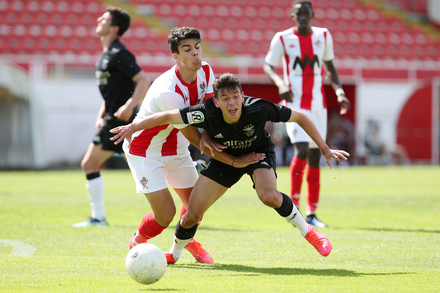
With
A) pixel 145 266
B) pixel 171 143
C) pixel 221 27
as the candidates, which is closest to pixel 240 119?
pixel 171 143

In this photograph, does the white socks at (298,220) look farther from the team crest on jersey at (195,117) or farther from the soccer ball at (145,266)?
the soccer ball at (145,266)

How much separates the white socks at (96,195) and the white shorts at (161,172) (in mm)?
2076

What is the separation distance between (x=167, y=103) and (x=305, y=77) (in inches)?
122

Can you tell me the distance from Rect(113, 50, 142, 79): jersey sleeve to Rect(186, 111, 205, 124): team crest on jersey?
2646mm

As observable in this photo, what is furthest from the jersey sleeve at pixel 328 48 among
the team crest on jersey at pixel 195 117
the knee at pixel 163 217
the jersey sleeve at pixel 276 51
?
the knee at pixel 163 217

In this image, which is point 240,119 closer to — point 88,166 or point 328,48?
point 88,166

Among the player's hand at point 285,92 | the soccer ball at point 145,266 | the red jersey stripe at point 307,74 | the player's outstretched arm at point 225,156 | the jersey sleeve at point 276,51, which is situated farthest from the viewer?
the jersey sleeve at point 276,51

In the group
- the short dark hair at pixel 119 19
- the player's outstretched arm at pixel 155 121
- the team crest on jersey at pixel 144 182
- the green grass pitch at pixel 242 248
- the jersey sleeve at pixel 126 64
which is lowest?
the green grass pitch at pixel 242 248

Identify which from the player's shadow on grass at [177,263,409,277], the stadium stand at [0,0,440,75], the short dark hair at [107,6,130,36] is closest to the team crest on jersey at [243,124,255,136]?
the player's shadow on grass at [177,263,409,277]

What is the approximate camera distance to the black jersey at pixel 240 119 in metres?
4.30

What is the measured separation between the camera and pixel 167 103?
4523 mm

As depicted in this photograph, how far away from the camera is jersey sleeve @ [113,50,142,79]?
265 inches

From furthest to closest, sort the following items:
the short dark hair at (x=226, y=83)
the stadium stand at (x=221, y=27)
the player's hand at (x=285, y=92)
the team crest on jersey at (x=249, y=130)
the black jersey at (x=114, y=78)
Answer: the stadium stand at (x=221, y=27), the black jersey at (x=114, y=78), the player's hand at (x=285, y=92), the team crest on jersey at (x=249, y=130), the short dark hair at (x=226, y=83)

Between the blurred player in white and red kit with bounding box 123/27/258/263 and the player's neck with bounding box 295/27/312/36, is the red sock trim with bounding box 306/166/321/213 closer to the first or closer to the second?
the player's neck with bounding box 295/27/312/36
